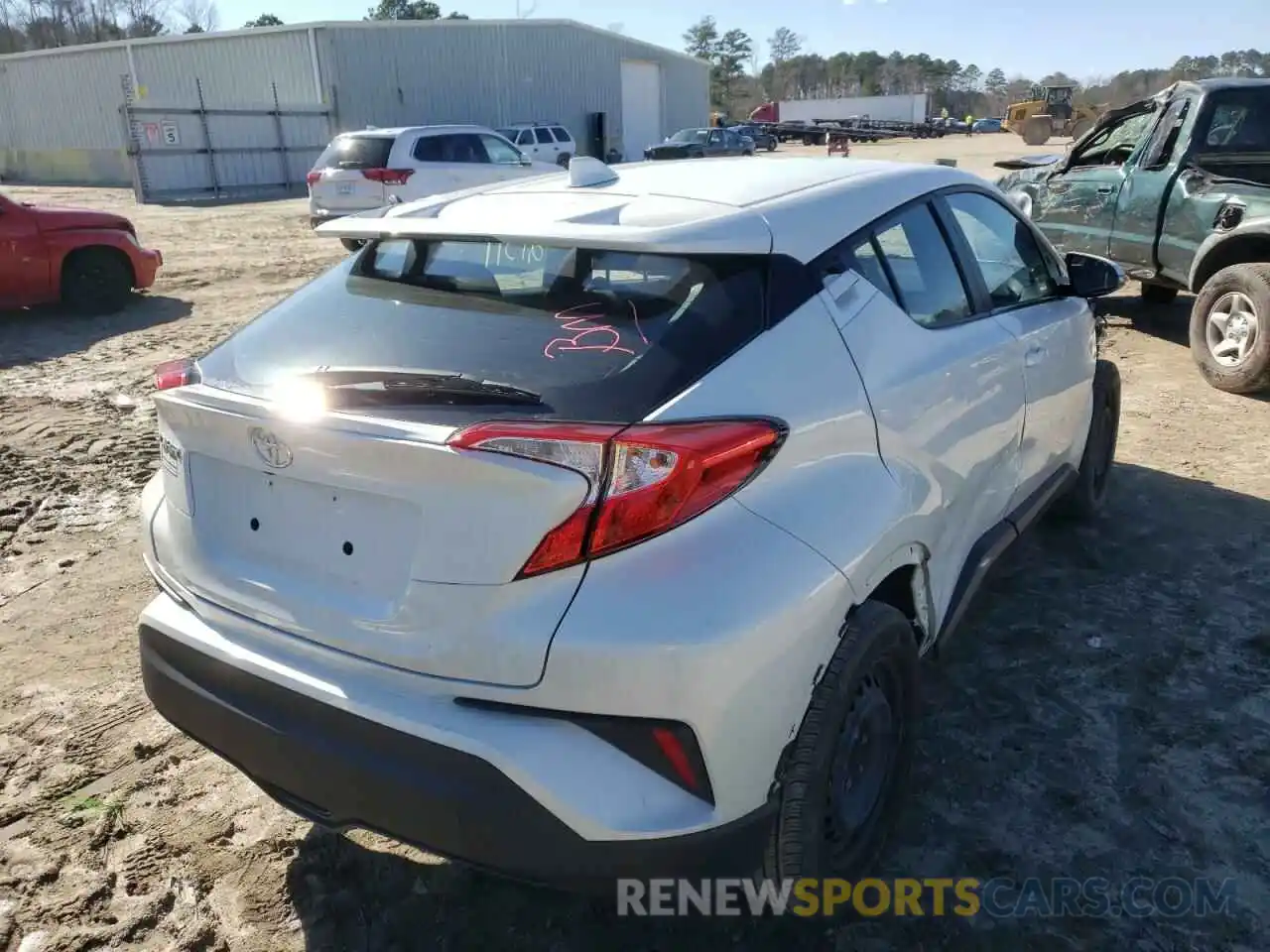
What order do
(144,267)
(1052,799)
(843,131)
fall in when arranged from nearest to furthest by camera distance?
(1052,799)
(144,267)
(843,131)

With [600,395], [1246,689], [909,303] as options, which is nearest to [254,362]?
[600,395]

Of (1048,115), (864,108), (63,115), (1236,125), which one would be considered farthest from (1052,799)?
(864,108)

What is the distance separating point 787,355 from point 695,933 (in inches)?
56.5

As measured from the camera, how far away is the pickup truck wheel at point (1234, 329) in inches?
253

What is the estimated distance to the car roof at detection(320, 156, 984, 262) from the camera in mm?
2279

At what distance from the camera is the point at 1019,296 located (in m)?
3.61

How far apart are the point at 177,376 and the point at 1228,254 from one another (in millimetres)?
7144

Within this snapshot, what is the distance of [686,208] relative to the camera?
2.46 m

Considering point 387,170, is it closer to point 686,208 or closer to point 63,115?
point 686,208

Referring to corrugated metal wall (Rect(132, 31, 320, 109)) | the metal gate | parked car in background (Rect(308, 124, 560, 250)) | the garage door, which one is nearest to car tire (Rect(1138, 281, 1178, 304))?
parked car in background (Rect(308, 124, 560, 250))

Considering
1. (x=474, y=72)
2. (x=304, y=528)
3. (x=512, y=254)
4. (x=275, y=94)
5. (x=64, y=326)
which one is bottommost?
(x=64, y=326)

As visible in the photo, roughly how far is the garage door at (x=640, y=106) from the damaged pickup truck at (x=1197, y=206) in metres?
35.0

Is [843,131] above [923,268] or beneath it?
beneath

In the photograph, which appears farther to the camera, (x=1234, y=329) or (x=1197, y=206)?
(x=1197, y=206)
